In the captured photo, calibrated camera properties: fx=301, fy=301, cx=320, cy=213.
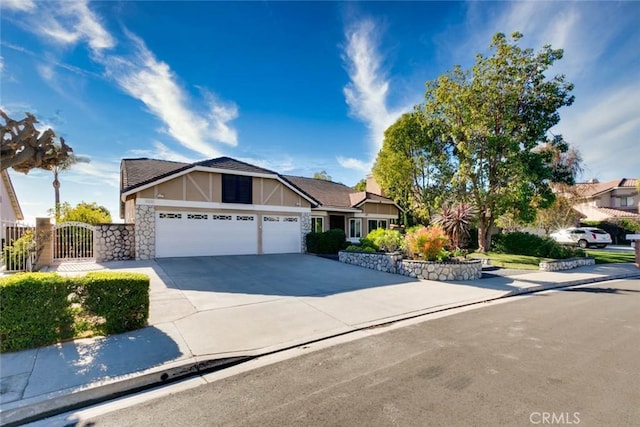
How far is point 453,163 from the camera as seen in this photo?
69.1 feet

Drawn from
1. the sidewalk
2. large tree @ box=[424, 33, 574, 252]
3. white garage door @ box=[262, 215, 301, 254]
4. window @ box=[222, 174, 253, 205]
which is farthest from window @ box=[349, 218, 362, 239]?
the sidewalk

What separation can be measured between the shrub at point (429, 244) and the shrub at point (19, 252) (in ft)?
48.4

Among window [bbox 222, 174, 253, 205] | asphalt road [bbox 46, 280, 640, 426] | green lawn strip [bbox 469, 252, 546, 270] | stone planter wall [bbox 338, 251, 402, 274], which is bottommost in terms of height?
asphalt road [bbox 46, 280, 640, 426]

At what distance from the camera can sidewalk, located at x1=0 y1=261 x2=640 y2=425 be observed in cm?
368

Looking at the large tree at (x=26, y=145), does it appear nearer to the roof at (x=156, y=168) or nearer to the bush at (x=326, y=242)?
the roof at (x=156, y=168)

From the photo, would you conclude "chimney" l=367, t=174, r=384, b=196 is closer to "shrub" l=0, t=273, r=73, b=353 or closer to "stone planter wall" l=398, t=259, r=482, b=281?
"stone planter wall" l=398, t=259, r=482, b=281

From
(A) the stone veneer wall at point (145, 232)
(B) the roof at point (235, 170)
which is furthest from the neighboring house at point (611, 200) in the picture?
(A) the stone veneer wall at point (145, 232)

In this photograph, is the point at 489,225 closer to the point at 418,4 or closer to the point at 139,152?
the point at 418,4

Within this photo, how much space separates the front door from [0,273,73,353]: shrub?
19675mm

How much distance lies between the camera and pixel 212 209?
54.4ft

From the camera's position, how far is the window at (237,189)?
17016 millimetres

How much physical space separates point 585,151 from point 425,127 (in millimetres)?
13883

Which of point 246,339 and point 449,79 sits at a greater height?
point 449,79

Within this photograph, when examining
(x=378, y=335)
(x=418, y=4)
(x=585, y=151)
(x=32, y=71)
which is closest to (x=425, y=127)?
(x=418, y=4)
